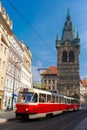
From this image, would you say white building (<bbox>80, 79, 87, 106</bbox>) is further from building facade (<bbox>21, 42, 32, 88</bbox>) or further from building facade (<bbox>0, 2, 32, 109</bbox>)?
building facade (<bbox>0, 2, 32, 109</bbox>)

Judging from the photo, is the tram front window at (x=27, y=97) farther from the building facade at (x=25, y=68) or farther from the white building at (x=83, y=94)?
the white building at (x=83, y=94)

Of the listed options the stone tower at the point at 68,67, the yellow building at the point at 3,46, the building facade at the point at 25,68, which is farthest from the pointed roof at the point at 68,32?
the yellow building at the point at 3,46

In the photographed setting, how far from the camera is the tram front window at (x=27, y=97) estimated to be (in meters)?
21.6

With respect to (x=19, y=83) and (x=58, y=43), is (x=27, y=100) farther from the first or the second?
(x=58, y=43)

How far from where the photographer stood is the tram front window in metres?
21.6

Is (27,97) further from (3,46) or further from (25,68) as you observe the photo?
(25,68)

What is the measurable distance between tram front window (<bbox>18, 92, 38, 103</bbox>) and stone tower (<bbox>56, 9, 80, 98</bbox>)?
86.4 metres

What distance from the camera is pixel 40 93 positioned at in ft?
74.8

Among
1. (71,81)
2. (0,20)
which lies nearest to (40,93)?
(0,20)

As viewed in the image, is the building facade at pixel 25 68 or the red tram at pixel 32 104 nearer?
the red tram at pixel 32 104

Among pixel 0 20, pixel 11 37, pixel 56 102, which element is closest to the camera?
pixel 56 102

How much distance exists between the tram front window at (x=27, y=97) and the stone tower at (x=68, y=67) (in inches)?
3401

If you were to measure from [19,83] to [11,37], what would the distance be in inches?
482

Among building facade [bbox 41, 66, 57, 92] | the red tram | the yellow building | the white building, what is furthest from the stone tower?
the red tram
